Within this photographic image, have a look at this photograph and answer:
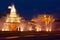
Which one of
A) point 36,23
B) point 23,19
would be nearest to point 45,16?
point 36,23

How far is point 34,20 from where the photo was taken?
247 feet

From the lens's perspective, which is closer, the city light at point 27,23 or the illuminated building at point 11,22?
the illuminated building at point 11,22

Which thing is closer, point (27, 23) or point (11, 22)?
point (11, 22)

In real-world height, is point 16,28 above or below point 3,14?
below

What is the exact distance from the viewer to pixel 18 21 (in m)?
71.9

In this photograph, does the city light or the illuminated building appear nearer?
Answer: the illuminated building

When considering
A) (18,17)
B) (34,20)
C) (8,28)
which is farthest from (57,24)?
→ (8,28)

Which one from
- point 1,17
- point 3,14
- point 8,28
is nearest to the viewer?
point 8,28

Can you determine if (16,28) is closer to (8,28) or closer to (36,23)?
(8,28)

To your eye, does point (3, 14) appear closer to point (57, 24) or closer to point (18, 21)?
point (18, 21)

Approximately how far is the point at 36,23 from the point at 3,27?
10.3 m

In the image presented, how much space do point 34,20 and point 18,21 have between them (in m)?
6.18

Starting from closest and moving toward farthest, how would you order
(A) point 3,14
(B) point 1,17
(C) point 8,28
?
1. (C) point 8,28
2. (B) point 1,17
3. (A) point 3,14

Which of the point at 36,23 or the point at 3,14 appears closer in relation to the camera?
the point at 36,23
